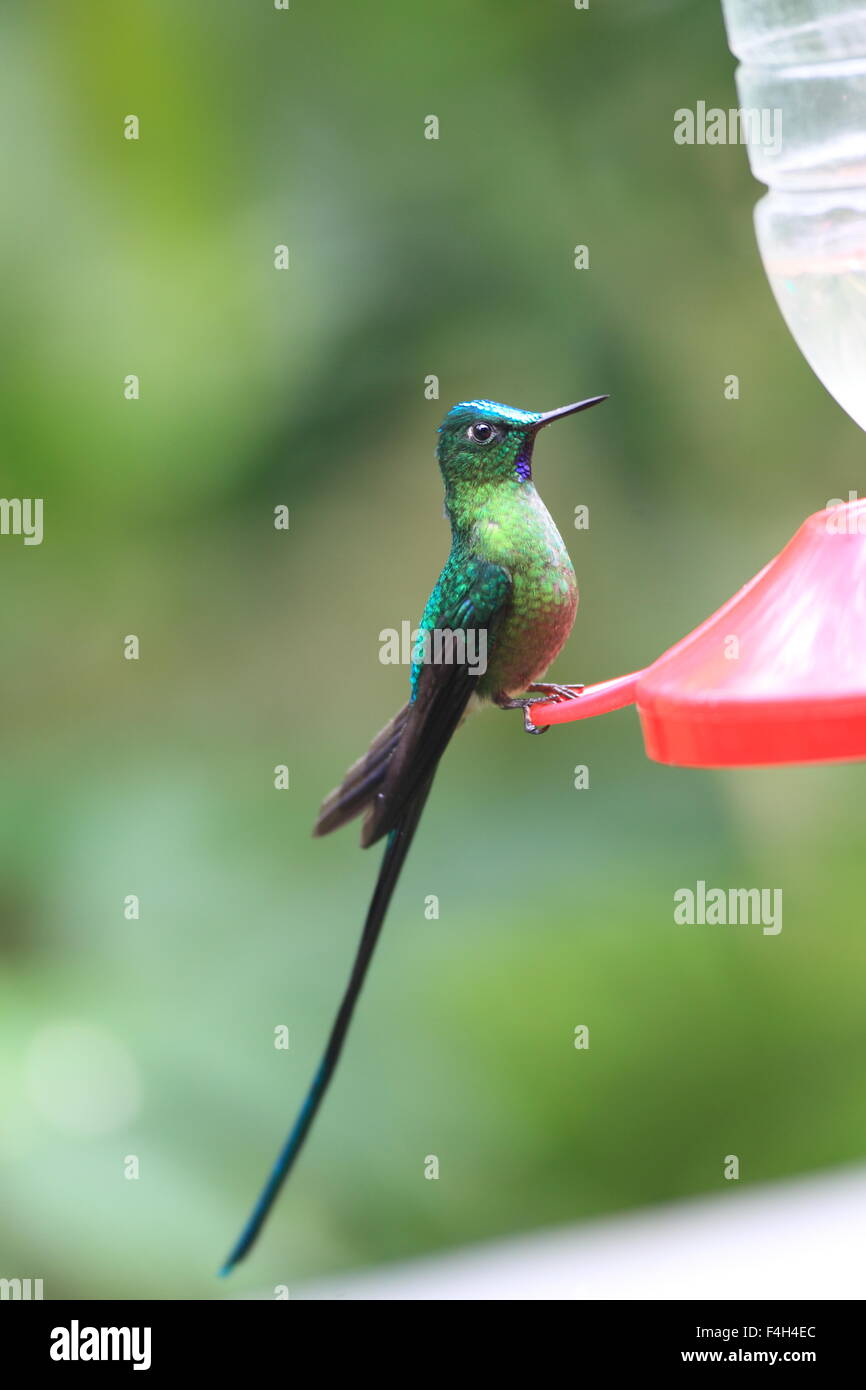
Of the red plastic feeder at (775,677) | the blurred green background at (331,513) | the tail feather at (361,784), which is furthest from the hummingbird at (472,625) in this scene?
the blurred green background at (331,513)

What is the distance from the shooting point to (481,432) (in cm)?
227

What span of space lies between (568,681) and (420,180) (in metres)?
1.80

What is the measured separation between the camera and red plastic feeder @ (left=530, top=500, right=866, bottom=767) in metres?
1.76

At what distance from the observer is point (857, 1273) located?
4148mm

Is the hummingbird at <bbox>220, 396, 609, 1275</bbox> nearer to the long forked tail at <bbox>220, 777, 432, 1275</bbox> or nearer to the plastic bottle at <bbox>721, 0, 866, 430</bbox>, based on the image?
the long forked tail at <bbox>220, 777, 432, 1275</bbox>

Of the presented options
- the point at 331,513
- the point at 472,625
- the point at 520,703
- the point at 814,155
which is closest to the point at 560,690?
the point at 520,703

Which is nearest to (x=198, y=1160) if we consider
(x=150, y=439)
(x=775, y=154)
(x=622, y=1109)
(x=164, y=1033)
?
Answer: (x=164, y=1033)

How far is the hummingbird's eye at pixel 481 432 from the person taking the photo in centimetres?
226

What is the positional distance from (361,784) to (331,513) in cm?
380

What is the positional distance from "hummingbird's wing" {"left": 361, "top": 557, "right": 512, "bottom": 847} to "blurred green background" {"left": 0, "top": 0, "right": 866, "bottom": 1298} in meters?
2.85

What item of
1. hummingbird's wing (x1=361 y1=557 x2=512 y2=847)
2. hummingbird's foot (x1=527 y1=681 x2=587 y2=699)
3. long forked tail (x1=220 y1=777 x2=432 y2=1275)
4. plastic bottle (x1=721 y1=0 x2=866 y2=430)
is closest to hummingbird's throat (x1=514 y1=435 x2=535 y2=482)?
hummingbird's wing (x1=361 y1=557 x2=512 y2=847)

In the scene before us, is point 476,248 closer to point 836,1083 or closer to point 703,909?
point 703,909

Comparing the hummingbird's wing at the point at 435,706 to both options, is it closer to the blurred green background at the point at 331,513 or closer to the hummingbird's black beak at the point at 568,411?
the hummingbird's black beak at the point at 568,411

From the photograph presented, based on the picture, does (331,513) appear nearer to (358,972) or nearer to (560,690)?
(560,690)
